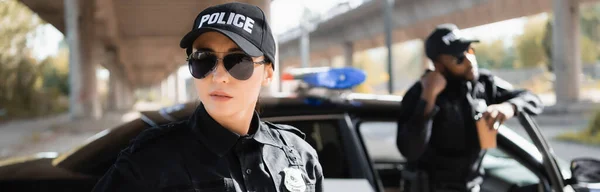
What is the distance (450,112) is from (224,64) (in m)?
1.82

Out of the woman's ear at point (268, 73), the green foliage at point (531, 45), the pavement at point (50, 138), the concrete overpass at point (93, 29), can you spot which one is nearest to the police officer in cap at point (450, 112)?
the woman's ear at point (268, 73)

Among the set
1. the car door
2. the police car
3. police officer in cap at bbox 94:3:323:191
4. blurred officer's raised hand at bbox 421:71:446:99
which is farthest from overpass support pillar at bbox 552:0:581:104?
police officer in cap at bbox 94:3:323:191

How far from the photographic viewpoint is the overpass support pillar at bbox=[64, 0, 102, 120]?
69.5 feet

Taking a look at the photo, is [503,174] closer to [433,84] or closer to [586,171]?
[586,171]

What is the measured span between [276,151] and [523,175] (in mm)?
2557

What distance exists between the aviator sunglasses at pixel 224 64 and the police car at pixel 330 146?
4.78ft

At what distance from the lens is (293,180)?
1.35m

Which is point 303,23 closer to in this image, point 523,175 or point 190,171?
point 523,175

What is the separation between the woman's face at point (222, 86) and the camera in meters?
1.30

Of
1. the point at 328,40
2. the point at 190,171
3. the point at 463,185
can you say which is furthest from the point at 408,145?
the point at 328,40

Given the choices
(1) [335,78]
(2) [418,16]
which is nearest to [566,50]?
(2) [418,16]

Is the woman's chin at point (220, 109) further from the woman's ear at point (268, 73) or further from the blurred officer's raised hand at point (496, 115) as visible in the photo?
the blurred officer's raised hand at point (496, 115)

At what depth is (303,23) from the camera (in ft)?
70.6

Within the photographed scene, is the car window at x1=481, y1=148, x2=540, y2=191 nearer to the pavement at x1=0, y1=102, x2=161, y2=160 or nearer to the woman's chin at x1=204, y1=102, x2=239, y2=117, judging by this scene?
the woman's chin at x1=204, y1=102, x2=239, y2=117
